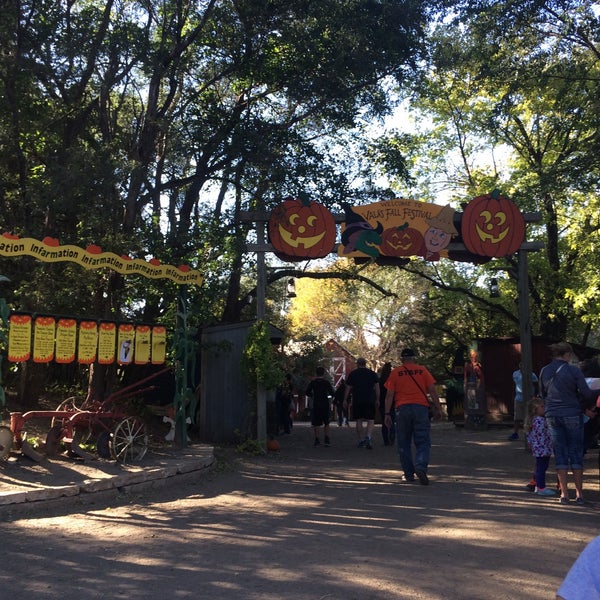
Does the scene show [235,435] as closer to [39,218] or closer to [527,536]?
[39,218]

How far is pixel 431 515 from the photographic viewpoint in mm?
7523

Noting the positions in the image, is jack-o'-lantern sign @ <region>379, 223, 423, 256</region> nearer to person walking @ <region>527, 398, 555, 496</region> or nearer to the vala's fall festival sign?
the vala's fall festival sign

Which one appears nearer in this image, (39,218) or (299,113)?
(39,218)

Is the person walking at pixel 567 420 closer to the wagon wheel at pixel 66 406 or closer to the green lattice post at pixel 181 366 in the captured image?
the green lattice post at pixel 181 366

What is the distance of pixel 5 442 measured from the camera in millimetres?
8992

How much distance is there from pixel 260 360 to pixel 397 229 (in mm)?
3413

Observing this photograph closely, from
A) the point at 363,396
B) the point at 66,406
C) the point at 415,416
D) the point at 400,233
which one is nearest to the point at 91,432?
the point at 66,406

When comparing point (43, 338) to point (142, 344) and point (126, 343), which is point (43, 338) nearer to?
point (126, 343)

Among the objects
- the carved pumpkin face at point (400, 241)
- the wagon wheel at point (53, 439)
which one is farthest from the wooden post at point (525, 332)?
the wagon wheel at point (53, 439)

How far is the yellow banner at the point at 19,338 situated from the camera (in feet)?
30.8

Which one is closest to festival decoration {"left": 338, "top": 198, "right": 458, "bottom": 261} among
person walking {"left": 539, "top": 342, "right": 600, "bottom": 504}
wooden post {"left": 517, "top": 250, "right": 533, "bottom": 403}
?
wooden post {"left": 517, "top": 250, "right": 533, "bottom": 403}

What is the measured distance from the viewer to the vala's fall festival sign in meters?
13.0

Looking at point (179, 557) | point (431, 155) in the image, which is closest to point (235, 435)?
point (179, 557)

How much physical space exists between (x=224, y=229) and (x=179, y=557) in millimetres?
8958
